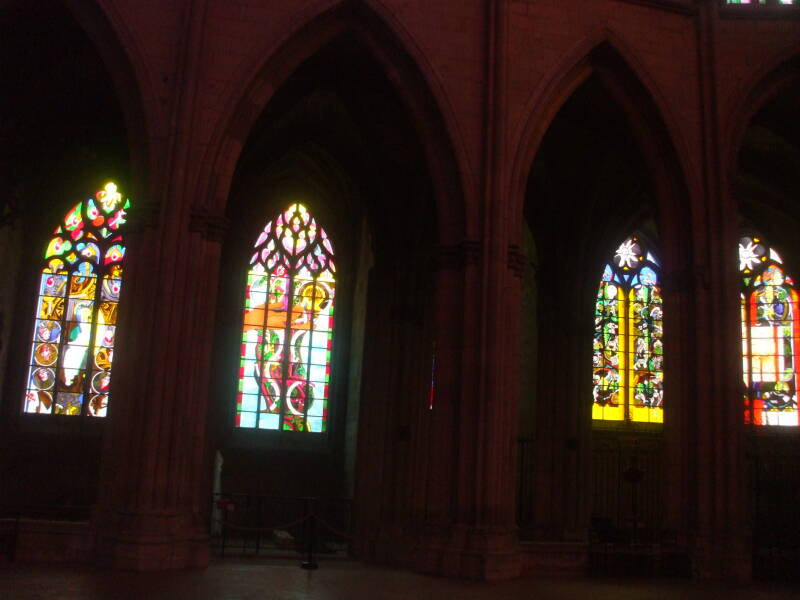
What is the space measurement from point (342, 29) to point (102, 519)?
7.37 metres

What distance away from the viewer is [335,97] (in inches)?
702

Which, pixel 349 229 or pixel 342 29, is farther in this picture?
pixel 349 229

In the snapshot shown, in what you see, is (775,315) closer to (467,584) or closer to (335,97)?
(335,97)

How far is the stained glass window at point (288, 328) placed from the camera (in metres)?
20.2

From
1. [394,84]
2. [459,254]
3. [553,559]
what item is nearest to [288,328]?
[459,254]

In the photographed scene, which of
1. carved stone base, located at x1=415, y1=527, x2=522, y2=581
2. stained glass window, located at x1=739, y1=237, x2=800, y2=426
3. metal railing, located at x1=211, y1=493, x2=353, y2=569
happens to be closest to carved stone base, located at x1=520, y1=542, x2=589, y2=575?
carved stone base, located at x1=415, y1=527, x2=522, y2=581

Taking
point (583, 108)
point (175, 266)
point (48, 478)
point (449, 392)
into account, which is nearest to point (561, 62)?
point (583, 108)

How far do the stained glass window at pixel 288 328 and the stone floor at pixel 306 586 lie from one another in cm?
725

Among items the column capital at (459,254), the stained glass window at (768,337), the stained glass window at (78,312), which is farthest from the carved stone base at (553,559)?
the stained glass window at (768,337)

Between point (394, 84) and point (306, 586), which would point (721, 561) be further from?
point (394, 84)

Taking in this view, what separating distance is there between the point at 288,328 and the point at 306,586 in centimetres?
1041

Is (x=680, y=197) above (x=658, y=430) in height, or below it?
above

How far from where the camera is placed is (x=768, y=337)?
72.8 feet

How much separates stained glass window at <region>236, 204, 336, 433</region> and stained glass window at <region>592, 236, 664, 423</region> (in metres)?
6.20
